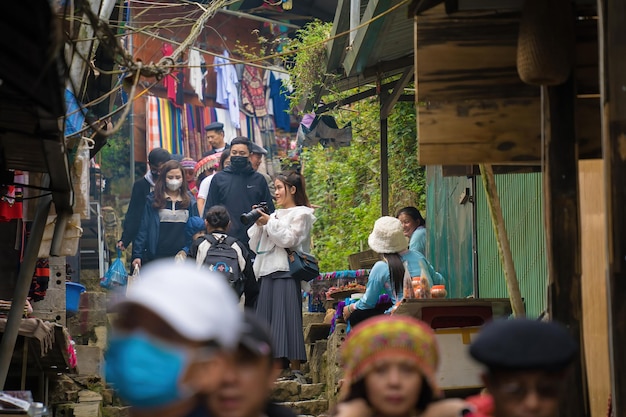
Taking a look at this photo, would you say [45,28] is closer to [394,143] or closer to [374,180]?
[394,143]

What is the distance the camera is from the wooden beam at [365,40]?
424 inches

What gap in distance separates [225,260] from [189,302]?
930cm

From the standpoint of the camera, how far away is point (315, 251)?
20594mm

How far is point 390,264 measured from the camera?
33.4 ft

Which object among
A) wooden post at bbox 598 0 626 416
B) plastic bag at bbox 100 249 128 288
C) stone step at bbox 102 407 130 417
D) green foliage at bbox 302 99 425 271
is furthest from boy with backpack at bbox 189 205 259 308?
wooden post at bbox 598 0 626 416

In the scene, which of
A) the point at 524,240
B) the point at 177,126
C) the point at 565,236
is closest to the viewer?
the point at 565,236

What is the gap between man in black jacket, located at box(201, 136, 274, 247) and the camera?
49.1 ft

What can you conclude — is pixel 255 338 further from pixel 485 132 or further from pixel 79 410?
pixel 79 410

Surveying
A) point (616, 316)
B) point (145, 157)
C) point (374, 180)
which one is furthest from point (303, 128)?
point (616, 316)

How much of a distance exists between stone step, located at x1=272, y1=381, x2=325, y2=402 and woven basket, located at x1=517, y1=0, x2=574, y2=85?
603cm

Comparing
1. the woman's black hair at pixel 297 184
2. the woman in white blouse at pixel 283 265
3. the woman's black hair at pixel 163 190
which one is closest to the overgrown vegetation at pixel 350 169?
the woman's black hair at pixel 163 190

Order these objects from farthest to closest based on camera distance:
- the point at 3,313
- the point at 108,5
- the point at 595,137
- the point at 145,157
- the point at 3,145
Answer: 1. the point at 145,157
2. the point at 3,313
3. the point at 108,5
4. the point at 3,145
5. the point at 595,137

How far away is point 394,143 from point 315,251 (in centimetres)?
377

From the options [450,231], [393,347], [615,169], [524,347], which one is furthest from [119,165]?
[524,347]
